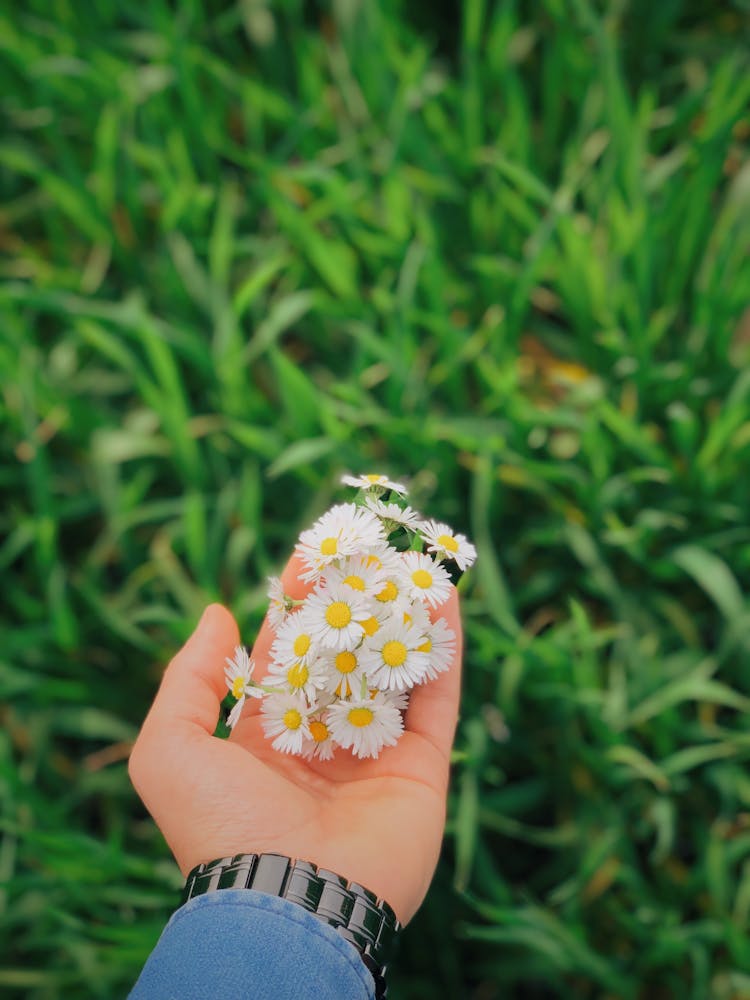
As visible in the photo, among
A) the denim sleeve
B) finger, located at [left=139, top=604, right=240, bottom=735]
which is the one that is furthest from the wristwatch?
finger, located at [left=139, top=604, right=240, bottom=735]

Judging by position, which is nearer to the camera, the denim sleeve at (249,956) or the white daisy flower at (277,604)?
the denim sleeve at (249,956)

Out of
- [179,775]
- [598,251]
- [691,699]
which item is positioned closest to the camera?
[179,775]

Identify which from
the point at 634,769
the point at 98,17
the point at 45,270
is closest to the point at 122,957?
the point at 634,769

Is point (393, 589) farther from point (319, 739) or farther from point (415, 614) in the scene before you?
point (319, 739)

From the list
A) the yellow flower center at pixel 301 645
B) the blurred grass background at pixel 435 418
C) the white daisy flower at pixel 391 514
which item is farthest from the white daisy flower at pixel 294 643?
the blurred grass background at pixel 435 418

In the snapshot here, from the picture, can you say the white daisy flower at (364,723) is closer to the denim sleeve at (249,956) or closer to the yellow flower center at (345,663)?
the yellow flower center at (345,663)

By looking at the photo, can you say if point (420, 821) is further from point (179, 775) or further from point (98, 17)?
point (98, 17)

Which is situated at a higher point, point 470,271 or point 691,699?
point 470,271
